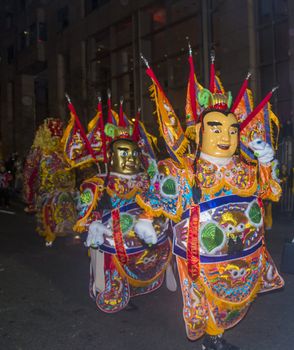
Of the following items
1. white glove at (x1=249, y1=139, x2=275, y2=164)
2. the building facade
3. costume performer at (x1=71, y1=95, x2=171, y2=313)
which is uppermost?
the building facade

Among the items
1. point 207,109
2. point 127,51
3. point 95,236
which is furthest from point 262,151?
point 127,51

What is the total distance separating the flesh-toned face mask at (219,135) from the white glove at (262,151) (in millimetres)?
Result: 133

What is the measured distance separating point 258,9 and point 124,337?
1138 cm

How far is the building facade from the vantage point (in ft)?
40.8

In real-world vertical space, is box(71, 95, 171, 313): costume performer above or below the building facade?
below

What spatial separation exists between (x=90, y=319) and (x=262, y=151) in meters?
2.32

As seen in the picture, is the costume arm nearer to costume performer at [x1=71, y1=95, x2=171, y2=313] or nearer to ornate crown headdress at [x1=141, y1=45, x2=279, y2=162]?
ornate crown headdress at [x1=141, y1=45, x2=279, y2=162]

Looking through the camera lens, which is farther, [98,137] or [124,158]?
[98,137]

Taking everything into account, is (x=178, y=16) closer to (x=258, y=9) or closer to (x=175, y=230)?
(x=258, y=9)

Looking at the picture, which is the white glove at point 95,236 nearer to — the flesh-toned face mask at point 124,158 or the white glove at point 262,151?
the flesh-toned face mask at point 124,158

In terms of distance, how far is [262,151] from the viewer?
117 inches

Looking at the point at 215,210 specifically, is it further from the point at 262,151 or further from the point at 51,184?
the point at 51,184

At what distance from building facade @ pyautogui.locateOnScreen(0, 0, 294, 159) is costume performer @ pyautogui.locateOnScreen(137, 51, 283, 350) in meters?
7.02

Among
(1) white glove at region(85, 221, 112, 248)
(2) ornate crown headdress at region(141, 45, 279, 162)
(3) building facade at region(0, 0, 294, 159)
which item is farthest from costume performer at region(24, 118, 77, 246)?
(3) building facade at region(0, 0, 294, 159)
